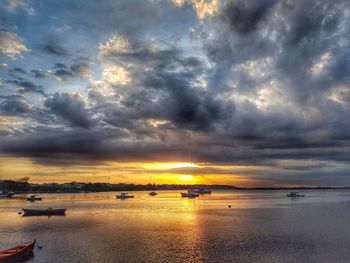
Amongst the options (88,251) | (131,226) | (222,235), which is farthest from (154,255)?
(131,226)

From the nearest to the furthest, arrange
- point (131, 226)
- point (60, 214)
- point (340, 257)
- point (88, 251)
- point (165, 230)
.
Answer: point (340, 257)
point (88, 251)
point (165, 230)
point (131, 226)
point (60, 214)

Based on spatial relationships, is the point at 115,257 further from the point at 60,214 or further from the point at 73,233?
the point at 60,214

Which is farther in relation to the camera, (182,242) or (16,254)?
(182,242)

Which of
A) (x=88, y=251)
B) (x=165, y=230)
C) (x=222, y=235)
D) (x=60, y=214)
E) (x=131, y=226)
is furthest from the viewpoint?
(x=60, y=214)

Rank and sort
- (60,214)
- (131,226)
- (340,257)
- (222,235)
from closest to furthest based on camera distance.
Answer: (340,257), (222,235), (131,226), (60,214)

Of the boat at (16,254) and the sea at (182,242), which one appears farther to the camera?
the sea at (182,242)

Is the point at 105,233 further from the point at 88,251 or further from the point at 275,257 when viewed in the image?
the point at 275,257

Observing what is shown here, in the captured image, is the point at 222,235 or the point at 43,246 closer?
the point at 43,246

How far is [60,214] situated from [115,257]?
74205mm

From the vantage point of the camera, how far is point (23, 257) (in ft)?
161

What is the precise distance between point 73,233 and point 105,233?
641 cm

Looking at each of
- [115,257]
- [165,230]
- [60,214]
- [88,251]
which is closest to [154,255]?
[115,257]

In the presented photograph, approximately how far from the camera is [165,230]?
77.7 meters

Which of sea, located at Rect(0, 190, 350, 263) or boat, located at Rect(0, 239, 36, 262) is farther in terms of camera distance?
sea, located at Rect(0, 190, 350, 263)
